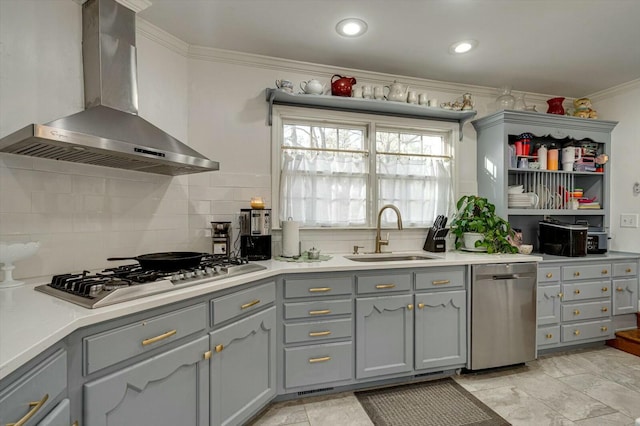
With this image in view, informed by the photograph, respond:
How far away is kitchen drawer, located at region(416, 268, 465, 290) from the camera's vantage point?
90.7 inches

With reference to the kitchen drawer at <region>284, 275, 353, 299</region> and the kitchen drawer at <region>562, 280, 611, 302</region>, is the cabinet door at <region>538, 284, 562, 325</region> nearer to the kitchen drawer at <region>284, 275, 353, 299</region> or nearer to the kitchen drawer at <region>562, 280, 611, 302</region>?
the kitchen drawer at <region>562, 280, 611, 302</region>

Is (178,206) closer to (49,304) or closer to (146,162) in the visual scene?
(146,162)

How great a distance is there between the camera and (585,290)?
287 centimetres

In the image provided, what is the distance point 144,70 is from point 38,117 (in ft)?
2.40

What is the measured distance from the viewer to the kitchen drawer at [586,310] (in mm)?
2822

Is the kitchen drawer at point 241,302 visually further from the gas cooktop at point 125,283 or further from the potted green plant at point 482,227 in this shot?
the potted green plant at point 482,227

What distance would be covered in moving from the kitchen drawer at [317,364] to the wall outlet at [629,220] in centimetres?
312

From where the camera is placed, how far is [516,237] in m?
3.01

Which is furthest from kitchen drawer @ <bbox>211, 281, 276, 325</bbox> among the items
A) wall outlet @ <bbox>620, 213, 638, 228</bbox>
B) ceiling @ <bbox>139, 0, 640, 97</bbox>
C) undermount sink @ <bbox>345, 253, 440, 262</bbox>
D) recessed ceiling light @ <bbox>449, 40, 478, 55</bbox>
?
wall outlet @ <bbox>620, 213, 638, 228</bbox>

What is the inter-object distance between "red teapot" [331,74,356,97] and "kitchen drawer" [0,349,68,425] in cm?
236

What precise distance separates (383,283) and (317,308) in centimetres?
49

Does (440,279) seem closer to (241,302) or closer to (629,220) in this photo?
(241,302)

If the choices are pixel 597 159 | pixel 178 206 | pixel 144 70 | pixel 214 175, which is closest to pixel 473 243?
pixel 597 159

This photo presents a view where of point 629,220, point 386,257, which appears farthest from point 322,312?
point 629,220
